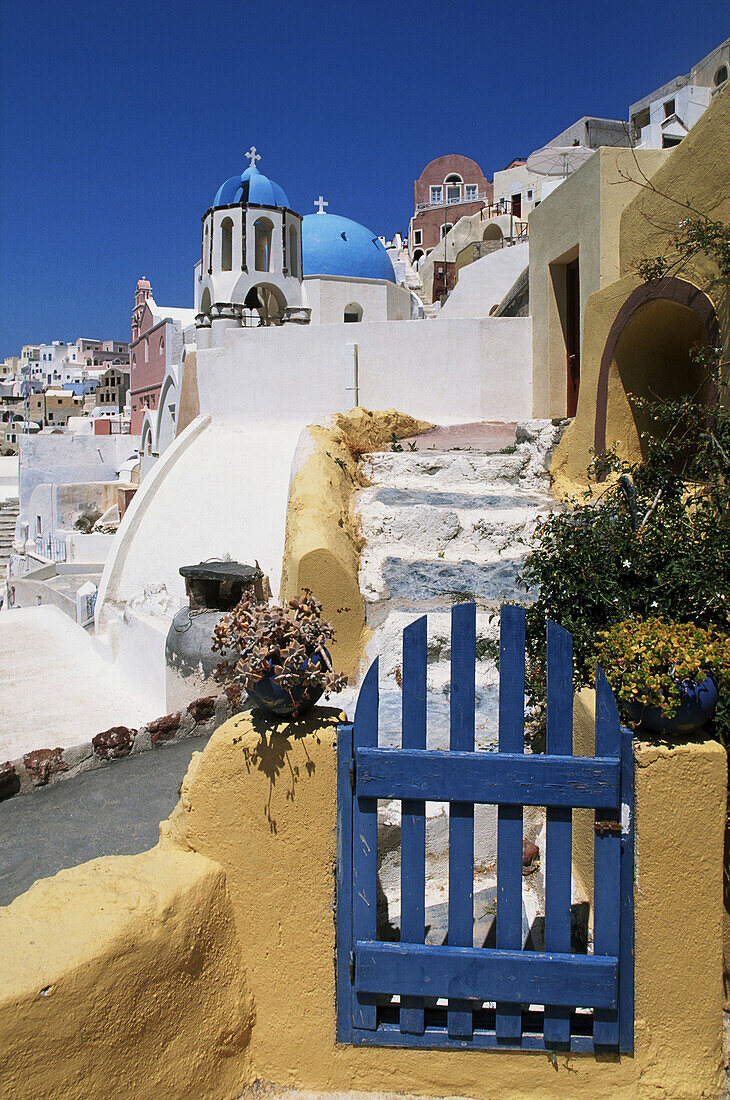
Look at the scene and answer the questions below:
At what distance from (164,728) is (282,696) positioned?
12.0 ft

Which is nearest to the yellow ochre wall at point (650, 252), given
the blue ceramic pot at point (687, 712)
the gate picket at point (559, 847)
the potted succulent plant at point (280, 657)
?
the blue ceramic pot at point (687, 712)

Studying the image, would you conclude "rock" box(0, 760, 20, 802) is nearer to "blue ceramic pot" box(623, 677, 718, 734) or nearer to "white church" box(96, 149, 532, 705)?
"white church" box(96, 149, 532, 705)

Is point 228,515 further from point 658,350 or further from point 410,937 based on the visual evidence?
point 410,937

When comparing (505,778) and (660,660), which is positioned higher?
(660,660)

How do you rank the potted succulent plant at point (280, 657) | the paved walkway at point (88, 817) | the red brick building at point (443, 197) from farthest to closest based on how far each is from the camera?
1. the red brick building at point (443, 197)
2. the paved walkway at point (88, 817)
3. the potted succulent plant at point (280, 657)

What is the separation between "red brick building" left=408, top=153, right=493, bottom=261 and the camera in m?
41.8

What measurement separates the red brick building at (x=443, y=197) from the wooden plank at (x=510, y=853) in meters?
42.1

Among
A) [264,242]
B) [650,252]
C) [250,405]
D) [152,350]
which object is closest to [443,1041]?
[650,252]

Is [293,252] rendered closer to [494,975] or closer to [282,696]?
[282,696]

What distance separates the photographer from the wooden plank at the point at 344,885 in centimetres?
221

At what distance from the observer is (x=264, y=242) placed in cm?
1841

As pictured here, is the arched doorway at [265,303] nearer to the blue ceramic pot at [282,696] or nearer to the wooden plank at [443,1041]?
the blue ceramic pot at [282,696]

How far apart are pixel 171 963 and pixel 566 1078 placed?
1.23 metres

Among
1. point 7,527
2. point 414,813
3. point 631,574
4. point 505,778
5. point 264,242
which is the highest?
point 264,242
